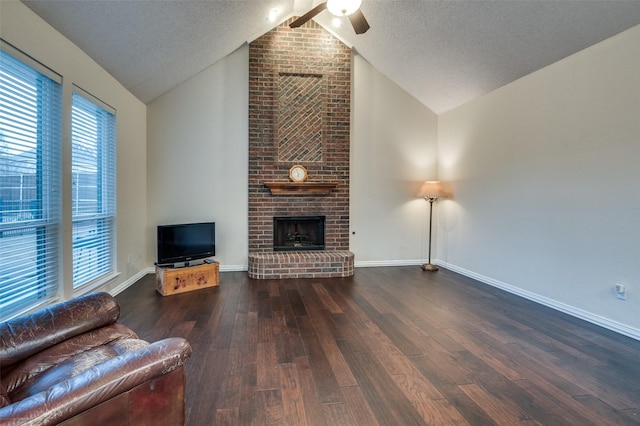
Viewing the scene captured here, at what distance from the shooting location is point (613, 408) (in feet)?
5.95

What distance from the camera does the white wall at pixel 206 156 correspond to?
4812mm

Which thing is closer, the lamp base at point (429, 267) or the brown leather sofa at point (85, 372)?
the brown leather sofa at point (85, 372)

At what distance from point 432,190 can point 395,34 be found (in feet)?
7.86

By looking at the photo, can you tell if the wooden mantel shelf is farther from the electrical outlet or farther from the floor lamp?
→ the electrical outlet

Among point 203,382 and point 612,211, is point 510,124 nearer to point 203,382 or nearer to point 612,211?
point 612,211

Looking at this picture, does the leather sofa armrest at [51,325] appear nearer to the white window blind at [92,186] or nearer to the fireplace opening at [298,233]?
the white window blind at [92,186]

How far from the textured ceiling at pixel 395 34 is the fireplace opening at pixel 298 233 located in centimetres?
266

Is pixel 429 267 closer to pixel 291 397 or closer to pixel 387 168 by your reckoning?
pixel 387 168

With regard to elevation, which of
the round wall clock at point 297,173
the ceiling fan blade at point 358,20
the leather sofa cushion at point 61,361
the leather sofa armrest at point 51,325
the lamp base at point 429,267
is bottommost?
the lamp base at point 429,267

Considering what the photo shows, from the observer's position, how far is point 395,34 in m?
4.34

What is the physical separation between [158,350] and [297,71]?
4851mm

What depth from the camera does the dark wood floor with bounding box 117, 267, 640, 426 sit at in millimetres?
1777

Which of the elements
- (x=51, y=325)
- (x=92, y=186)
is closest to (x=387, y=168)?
(x=92, y=186)

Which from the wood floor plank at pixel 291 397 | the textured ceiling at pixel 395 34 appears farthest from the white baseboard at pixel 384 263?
the wood floor plank at pixel 291 397
